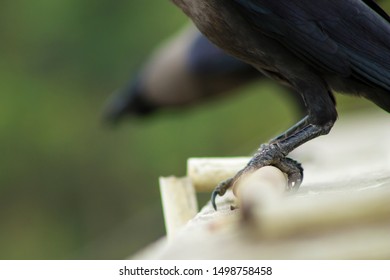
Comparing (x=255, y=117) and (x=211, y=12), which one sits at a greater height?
(x=255, y=117)

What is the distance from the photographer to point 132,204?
242 inches

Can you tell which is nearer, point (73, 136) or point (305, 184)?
point (305, 184)

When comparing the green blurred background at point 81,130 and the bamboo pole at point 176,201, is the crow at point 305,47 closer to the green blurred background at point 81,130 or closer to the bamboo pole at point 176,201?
the bamboo pole at point 176,201

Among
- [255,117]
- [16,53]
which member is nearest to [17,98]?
[16,53]

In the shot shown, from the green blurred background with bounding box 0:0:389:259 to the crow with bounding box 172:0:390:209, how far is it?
380 centimetres

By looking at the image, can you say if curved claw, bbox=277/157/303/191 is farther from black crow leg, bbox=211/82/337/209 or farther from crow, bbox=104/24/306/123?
crow, bbox=104/24/306/123

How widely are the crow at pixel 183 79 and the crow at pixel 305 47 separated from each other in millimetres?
2338

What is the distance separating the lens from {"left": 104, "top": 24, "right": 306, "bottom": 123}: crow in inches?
179

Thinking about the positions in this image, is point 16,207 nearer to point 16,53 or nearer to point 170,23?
point 16,53

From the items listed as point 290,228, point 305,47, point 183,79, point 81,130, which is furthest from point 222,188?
point 81,130

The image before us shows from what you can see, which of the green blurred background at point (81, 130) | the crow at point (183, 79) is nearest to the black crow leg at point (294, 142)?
the crow at point (183, 79)

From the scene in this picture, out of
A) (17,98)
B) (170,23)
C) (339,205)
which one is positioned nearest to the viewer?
(339,205)
